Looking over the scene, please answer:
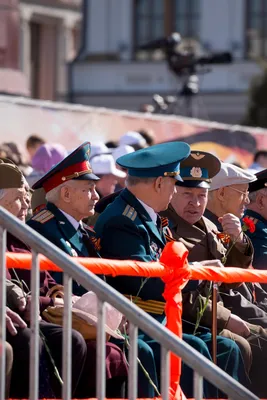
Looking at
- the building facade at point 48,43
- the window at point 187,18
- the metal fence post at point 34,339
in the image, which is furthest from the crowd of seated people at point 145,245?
the building facade at point 48,43

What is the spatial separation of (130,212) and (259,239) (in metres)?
1.66

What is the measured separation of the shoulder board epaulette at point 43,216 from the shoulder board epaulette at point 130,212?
39 cm

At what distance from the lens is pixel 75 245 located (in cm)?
693

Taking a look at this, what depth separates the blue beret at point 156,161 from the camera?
22.8ft

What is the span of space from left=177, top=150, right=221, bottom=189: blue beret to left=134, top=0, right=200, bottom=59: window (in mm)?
36589

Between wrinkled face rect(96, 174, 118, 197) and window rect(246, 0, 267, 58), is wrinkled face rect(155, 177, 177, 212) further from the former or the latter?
window rect(246, 0, 267, 58)

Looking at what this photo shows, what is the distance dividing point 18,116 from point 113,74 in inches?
1361

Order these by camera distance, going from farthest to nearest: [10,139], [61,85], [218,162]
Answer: [61,85] → [10,139] → [218,162]

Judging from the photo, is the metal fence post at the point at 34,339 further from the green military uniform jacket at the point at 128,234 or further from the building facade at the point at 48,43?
the building facade at the point at 48,43

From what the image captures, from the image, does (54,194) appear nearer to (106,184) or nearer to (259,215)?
(259,215)

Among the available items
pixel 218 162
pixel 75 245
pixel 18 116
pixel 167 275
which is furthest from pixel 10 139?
pixel 167 275

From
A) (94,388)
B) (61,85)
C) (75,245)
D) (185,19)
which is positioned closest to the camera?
(94,388)

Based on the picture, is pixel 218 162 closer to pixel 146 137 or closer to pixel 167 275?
pixel 167 275

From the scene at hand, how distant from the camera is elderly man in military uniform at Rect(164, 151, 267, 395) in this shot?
22.6ft
